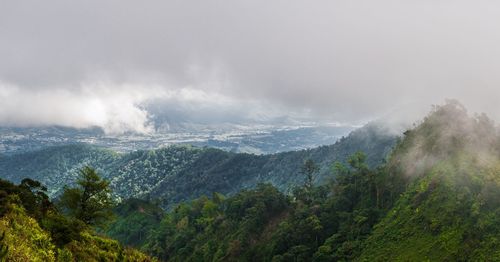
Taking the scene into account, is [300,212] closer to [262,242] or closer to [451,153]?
[262,242]

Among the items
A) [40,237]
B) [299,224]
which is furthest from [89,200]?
[299,224]

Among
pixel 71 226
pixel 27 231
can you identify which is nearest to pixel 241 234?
pixel 71 226

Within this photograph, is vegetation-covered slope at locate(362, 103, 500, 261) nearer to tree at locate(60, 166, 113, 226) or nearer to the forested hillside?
the forested hillside

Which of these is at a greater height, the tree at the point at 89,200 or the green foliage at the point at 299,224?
the tree at the point at 89,200

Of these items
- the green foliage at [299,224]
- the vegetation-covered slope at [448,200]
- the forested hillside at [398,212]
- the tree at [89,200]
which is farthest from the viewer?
the green foliage at [299,224]

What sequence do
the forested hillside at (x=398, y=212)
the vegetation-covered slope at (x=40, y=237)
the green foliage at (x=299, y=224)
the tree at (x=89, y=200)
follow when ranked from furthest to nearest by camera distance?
the green foliage at (x=299, y=224), the forested hillside at (x=398, y=212), the tree at (x=89, y=200), the vegetation-covered slope at (x=40, y=237)

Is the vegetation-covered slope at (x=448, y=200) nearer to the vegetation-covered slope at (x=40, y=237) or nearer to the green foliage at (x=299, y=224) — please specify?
the green foliage at (x=299, y=224)

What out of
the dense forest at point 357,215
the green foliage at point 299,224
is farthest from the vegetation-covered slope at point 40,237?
the green foliage at point 299,224

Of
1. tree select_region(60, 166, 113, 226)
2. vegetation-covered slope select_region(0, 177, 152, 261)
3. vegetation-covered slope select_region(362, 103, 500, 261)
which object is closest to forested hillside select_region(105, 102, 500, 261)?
vegetation-covered slope select_region(362, 103, 500, 261)
